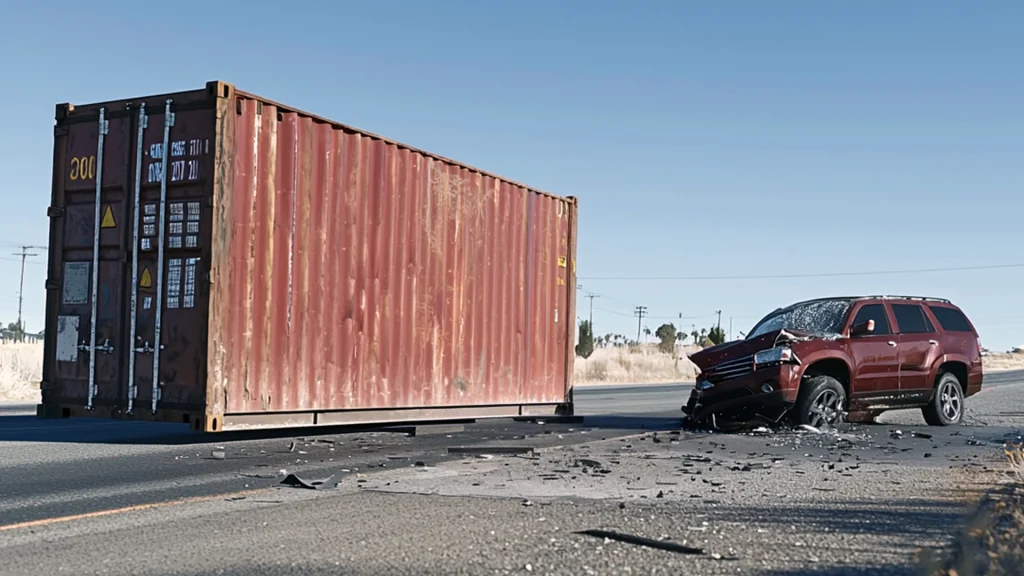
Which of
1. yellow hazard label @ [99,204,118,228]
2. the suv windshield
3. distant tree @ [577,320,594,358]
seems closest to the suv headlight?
the suv windshield

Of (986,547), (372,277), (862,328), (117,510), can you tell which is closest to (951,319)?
(862,328)

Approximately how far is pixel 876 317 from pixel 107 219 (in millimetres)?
Answer: 10462

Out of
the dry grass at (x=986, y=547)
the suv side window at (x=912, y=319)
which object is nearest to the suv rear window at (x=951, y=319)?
the suv side window at (x=912, y=319)

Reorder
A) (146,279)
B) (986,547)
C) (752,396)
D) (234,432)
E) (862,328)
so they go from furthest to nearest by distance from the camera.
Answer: (862,328), (752,396), (234,432), (146,279), (986,547)

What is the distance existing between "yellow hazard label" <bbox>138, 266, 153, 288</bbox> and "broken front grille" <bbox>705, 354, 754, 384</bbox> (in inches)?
291

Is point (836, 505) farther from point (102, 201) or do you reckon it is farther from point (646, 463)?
point (102, 201)

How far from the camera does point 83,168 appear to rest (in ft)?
38.4

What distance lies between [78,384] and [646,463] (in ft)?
20.7

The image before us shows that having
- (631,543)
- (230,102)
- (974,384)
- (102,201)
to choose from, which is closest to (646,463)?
(631,543)

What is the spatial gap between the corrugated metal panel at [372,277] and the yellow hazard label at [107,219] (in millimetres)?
1548

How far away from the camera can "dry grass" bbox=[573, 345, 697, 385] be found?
46.8 m

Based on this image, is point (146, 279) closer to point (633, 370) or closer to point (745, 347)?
point (745, 347)

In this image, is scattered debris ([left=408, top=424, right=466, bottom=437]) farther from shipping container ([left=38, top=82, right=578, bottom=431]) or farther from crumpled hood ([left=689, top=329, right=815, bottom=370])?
crumpled hood ([left=689, top=329, right=815, bottom=370])

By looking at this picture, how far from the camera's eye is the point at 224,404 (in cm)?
1077
